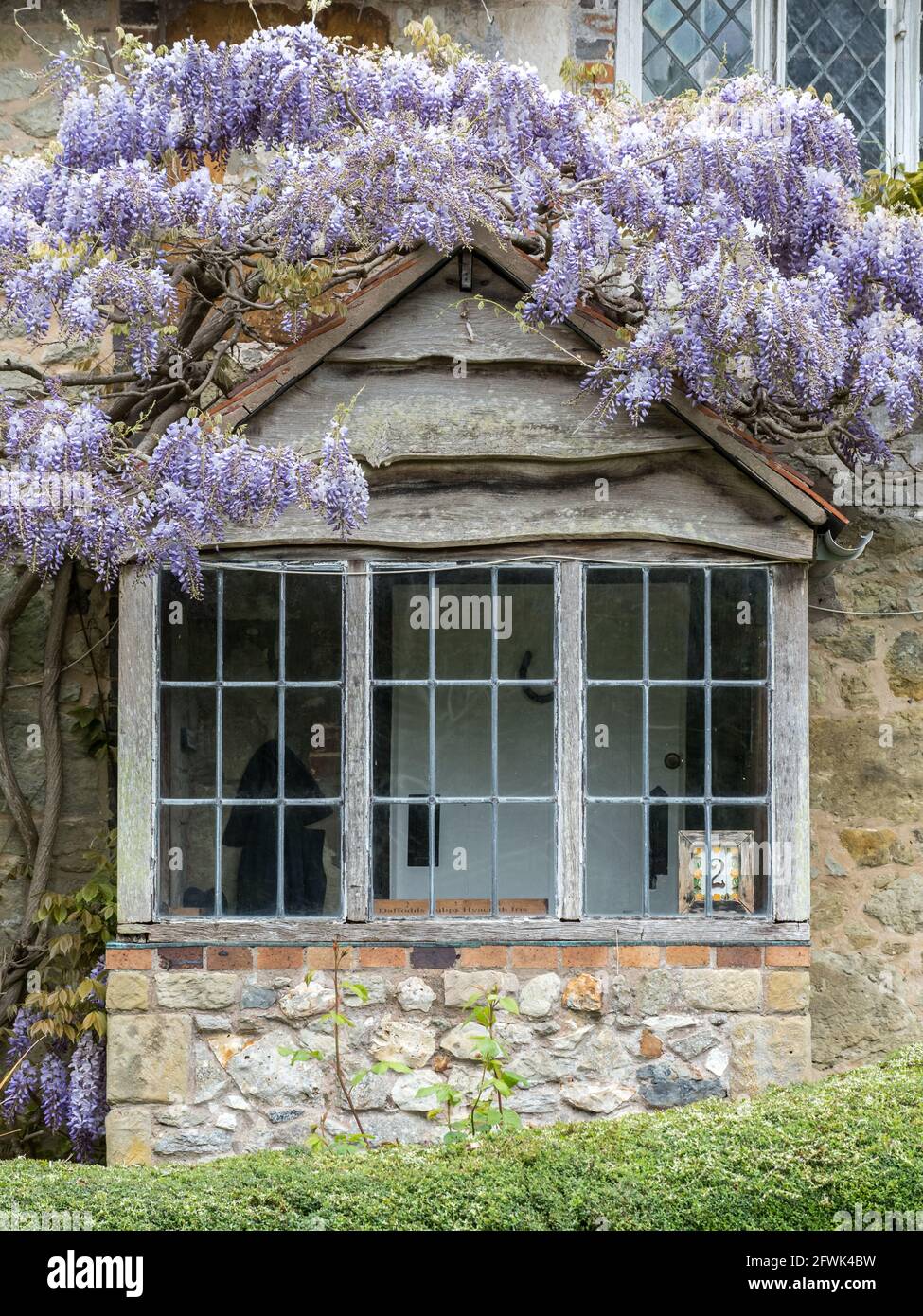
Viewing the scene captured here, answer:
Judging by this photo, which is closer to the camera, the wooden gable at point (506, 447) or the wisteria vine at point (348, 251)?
the wisteria vine at point (348, 251)

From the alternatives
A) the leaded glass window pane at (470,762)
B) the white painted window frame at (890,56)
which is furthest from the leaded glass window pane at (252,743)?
the white painted window frame at (890,56)

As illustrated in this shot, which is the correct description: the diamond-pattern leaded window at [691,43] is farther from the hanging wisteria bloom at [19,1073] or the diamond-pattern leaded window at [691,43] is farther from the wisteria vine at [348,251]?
the hanging wisteria bloom at [19,1073]

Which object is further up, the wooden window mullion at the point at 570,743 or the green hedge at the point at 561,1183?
the wooden window mullion at the point at 570,743

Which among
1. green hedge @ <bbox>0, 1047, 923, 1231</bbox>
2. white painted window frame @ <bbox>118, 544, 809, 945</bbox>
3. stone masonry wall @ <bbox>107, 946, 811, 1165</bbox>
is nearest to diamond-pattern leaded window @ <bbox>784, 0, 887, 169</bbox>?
white painted window frame @ <bbox>118, 544, 809, 945</bbox>

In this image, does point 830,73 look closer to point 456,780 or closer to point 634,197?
point 634,197

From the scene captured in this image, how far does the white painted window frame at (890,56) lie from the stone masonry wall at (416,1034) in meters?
3.92

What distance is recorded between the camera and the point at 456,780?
5660 millimetres

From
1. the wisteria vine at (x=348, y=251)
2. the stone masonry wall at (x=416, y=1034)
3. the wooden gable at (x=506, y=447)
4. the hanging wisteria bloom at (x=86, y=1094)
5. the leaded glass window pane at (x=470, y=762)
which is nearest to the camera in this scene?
the wisteria vine at (x=348, y=251)

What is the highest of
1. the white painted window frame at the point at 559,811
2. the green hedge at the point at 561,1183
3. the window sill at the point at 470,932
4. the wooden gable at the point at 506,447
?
the wooden gable at the point at 506,447

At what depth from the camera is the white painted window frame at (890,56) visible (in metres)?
6.59

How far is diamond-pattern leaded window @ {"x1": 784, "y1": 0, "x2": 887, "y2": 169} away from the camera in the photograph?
6727 millimetres

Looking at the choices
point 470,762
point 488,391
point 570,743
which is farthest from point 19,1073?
point 488,391

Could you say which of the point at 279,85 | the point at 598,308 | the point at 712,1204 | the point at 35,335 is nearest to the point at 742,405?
the point at 598,308

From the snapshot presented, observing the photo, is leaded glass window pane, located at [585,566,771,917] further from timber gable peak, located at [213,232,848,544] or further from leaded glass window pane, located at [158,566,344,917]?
leaded glass window pane, located at [158,566,344,917]
